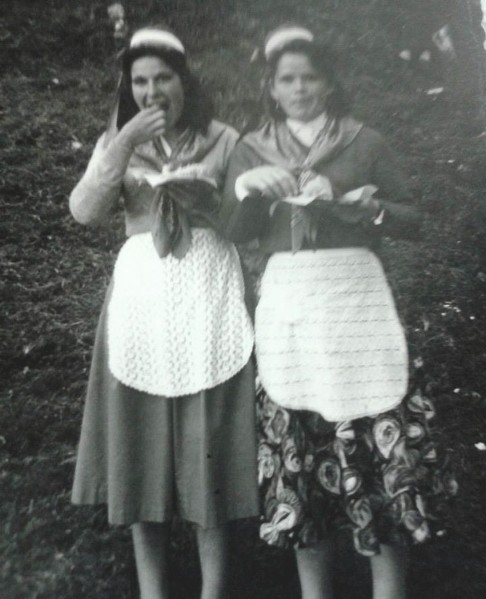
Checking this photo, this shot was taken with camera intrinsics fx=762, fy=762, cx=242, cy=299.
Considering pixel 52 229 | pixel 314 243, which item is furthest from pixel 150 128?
pixel 314 243

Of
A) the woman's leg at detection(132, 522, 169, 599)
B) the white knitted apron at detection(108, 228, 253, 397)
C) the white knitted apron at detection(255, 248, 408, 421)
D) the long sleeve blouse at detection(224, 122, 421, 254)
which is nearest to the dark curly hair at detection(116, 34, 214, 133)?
the long sleeve blouse at detection(224, 122, 421, 254)

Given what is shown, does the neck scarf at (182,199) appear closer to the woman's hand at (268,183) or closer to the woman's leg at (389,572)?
the woman's hand at (268,183)

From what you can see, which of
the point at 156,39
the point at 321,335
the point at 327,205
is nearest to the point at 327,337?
the point at 321,335

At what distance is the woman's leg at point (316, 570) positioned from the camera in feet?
5.97

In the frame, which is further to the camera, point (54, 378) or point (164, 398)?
point (54, 378)

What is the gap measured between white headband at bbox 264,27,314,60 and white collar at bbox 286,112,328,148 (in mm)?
190

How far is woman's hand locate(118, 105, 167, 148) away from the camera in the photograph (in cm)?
184

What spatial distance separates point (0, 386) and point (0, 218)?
43 centimetres

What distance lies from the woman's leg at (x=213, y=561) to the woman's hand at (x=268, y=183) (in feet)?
2.69

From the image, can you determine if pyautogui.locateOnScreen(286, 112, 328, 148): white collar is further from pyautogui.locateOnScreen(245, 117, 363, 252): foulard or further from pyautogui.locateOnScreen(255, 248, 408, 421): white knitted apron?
pyautogui.locateOnScreen(255, 248, 408, 421): white knitted apron

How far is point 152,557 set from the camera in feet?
6.10

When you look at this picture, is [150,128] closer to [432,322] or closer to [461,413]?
[432,322]

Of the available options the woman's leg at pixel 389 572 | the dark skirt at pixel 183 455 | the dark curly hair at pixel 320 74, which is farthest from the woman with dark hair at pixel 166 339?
the woman's leg at pixel 389 572

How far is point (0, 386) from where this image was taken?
1.92m
